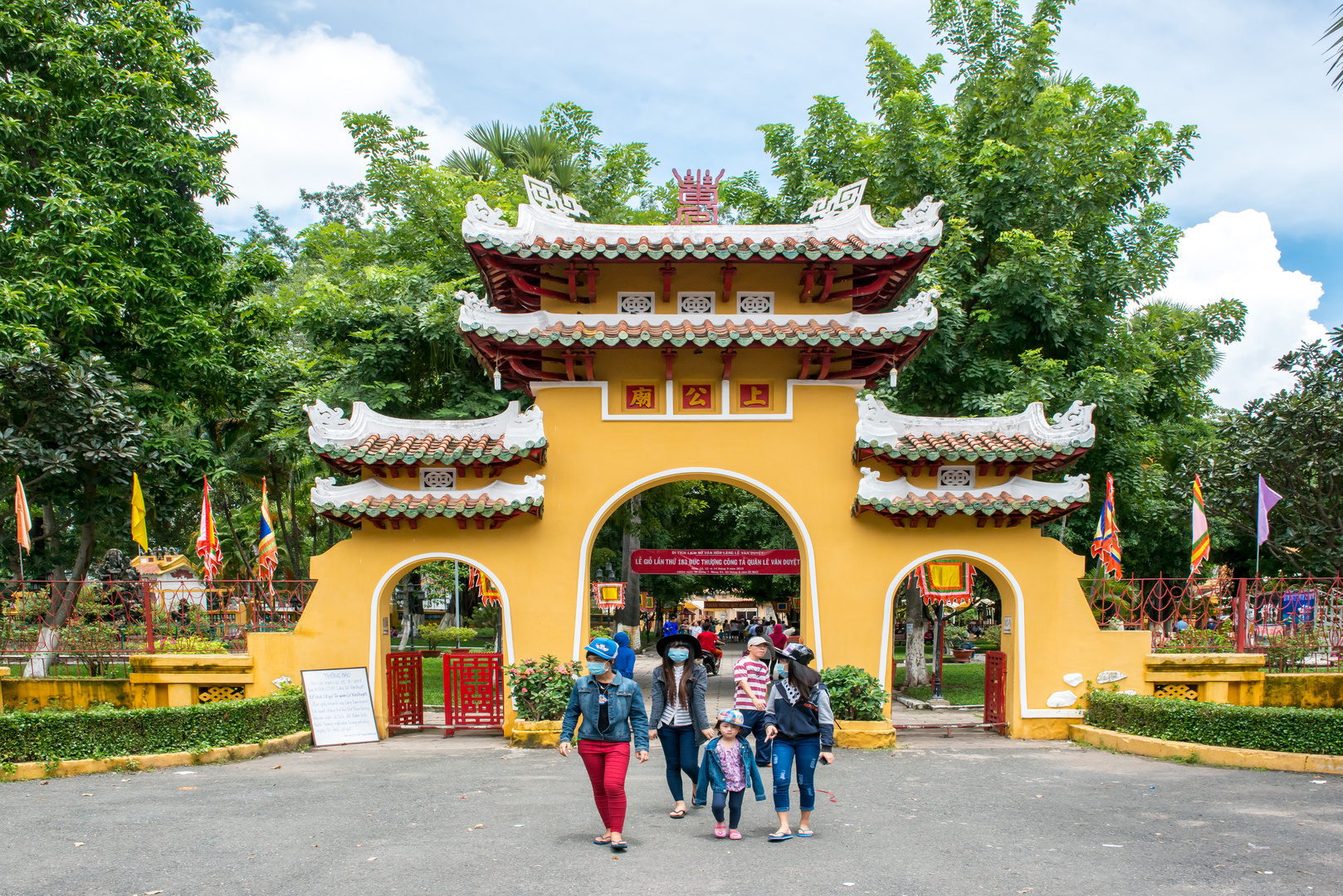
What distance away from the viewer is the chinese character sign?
14070mm

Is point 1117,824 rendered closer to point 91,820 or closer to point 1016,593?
point 1016,593

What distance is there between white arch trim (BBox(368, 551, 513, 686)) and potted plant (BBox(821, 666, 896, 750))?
4181 mm

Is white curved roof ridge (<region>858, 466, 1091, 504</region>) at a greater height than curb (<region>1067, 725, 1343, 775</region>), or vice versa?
white curved roof ridge (<region>858, 466, 1091, 504</region>)

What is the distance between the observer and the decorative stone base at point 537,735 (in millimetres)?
11992

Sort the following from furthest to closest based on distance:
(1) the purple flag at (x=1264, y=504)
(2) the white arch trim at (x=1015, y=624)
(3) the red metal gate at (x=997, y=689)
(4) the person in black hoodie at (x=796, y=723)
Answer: (1) the purple flag at (x=1264, y=504) → (3) the red metal gate at (x=997, y=689) → (2) the white arch trim at (x=1015, y=624) → (4) the person in black hoodie at (x=796, y=723)

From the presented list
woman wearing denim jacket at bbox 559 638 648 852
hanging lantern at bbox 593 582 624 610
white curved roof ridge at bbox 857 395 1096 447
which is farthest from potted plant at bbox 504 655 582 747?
hanging lantern at bbox 593 582 624 610

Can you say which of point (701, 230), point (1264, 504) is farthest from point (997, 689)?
point (701, 230)

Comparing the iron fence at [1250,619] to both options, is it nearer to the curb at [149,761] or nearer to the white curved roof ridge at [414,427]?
the white curved roof ridge at [414,427]

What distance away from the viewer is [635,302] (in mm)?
13469

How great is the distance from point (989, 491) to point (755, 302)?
4084mm

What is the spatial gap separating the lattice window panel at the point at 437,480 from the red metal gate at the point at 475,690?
237 cm

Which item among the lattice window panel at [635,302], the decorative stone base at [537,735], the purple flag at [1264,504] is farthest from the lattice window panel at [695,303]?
the purple flag at [1264,504]

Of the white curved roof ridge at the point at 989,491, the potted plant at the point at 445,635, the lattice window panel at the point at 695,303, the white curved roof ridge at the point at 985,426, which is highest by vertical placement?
the lattice window panel at the point at 695,303

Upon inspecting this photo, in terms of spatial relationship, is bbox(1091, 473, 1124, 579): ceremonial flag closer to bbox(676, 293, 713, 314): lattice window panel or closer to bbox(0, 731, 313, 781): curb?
bbox(676, 293, 713, 314): lattice window panel
